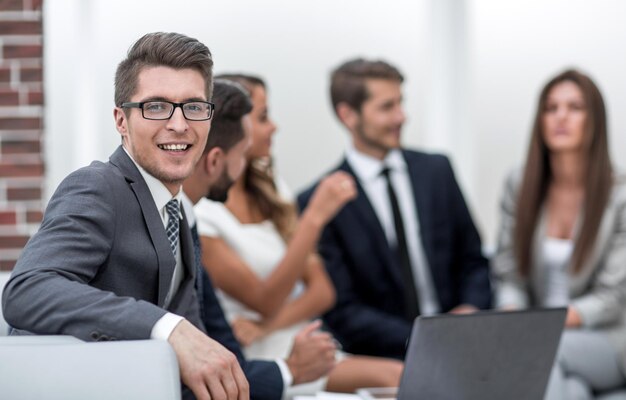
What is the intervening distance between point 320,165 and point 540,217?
118cm

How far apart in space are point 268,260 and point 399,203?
2.82 ft

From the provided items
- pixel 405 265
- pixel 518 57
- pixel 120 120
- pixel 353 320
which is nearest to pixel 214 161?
pixel 120 120

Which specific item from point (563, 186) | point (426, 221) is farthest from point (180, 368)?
point (563, 186)

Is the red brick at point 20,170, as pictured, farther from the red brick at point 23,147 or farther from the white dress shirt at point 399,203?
the white dress shirt at point 399,203

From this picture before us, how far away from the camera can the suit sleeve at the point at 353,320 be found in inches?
134

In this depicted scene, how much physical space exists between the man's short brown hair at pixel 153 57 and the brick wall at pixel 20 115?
204cm

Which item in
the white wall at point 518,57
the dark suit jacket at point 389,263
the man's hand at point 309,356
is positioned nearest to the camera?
the man's hand at point 309,356

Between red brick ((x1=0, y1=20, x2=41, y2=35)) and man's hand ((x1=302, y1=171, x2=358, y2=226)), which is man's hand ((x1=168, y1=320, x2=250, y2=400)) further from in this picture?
red brick ((x1=0, y1=20, x2=41, y2=35))

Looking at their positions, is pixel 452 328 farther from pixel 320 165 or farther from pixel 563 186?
pixel 320 165

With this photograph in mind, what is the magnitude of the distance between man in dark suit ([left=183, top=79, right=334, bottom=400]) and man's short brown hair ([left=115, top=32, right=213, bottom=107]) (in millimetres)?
324

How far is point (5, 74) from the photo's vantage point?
132 inches

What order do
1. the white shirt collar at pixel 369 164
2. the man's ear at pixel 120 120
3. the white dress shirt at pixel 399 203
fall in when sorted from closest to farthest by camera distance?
the man's ear at pixel 120 120 → the white dress shirt at pixel 399 203 → the white shirt collar at pixel 369 164

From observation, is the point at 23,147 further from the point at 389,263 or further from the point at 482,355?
the point at 482,355

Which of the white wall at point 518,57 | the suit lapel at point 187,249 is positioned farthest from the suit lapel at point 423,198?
the suit lapel at point 187,249
